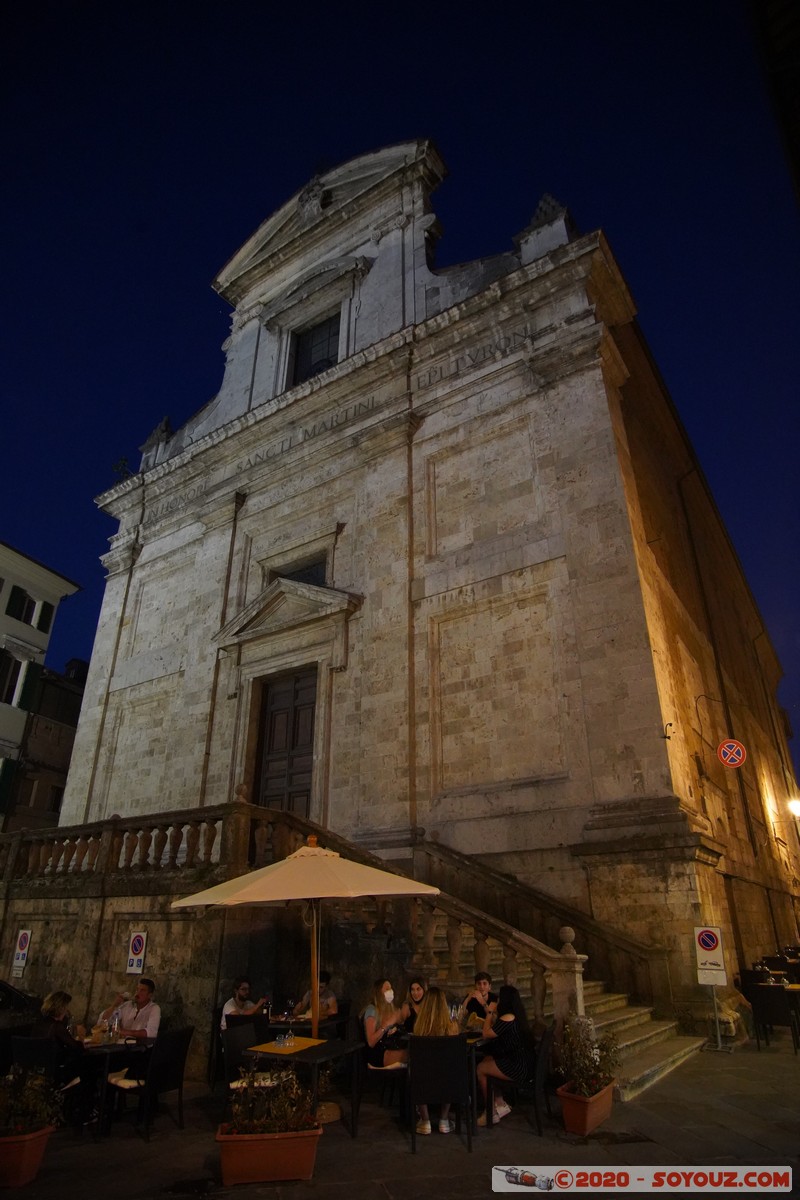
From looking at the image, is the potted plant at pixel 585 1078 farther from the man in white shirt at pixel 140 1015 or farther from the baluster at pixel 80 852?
the baluster at pixel 80 852

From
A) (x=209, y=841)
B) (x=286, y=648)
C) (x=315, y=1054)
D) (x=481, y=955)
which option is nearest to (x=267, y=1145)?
(x=315, y=1054)

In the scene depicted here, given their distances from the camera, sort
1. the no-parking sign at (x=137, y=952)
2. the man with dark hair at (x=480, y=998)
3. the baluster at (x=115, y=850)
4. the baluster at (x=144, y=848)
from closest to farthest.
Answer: the man with dark hair at (x=480, y=998), the no-parking sign at (x=137, y=952), the baluster at (x=144, y=848), the baluster at (x=115, y=850)

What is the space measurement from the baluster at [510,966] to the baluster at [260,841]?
3.39 m

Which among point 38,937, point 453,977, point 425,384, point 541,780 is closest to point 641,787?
point 541,780

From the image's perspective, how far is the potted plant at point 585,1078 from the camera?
197 inches

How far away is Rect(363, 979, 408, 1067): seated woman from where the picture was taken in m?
5.81

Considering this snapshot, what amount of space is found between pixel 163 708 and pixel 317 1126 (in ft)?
46.8

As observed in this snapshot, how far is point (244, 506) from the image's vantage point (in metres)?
18.4

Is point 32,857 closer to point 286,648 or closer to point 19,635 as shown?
point 286,648

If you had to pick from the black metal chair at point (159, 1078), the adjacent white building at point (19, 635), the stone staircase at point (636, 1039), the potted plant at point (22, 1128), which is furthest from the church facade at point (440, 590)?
the potted plant at point (22, 1128)

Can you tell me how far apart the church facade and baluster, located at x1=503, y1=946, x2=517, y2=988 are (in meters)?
3.00

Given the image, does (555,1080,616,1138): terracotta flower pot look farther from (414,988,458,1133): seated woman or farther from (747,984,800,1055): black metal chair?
(747,984,800,1055): black metal chair

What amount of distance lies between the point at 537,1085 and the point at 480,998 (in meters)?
0.98

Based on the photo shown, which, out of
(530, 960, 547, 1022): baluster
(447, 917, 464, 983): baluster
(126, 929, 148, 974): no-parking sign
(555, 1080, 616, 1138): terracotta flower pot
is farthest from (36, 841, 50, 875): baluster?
(555, 1080, 616, 1138): terracotta flower pot
